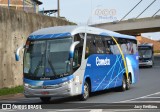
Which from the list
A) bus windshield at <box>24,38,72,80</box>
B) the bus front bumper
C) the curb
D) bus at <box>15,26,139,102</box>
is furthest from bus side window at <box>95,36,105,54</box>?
the curb

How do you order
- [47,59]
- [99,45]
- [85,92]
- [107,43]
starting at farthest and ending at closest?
1. [107,43]
2. [99,45]
3. [85,92]
4. [47,59]

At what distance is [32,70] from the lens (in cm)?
1780

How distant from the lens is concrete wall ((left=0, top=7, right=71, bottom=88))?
26978mm

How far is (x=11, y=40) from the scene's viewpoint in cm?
2811

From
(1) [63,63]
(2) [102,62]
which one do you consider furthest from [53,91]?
(2) [102,62]

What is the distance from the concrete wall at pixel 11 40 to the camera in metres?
27.0

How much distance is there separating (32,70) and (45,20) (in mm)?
16312

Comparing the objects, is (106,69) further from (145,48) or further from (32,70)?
(145,48)

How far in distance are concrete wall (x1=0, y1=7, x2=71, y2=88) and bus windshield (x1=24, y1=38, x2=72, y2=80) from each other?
29.0 ft

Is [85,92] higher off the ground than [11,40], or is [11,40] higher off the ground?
[11,40]

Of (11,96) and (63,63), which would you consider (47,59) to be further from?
(11,96)

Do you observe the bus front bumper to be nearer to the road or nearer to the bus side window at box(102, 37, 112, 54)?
the road

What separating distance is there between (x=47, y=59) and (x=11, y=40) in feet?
36.0

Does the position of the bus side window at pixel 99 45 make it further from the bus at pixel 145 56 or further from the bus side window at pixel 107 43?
the bus at pixel 145 56
